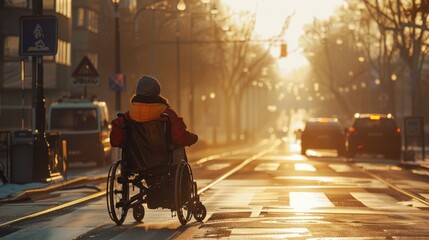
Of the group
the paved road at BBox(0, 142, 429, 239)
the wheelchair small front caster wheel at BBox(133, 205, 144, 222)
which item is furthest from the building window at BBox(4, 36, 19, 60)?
the wheelchair small front caster wheel at BBox(133, 205, 144, 222)

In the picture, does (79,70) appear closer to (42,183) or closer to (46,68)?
(42,183)

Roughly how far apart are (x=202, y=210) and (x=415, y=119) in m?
27.5

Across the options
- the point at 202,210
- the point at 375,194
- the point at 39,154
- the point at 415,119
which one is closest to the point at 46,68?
the point at 415,119

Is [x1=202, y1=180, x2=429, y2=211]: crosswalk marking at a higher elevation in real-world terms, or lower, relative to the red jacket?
lower

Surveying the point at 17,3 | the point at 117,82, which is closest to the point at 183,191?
the point at 117,82

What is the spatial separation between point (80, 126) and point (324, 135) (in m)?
11.8

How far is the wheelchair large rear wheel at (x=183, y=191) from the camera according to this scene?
1388 centimetres

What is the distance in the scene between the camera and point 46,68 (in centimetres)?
6094

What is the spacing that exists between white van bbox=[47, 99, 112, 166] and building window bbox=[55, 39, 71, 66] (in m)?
20.9

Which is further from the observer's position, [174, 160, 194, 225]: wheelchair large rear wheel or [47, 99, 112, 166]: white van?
[47, 99, 112, 166]: white van

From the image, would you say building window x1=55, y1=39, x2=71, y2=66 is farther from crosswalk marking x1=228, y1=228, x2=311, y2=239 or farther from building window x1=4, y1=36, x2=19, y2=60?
crosswalk marking x1=228, y1=228, x2=311, y2=239

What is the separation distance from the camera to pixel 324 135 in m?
47.6

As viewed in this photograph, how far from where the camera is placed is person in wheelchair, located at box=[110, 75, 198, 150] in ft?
46.1

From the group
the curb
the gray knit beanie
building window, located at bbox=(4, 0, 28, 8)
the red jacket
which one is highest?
building window, located at bbox=(4, 0, 28, 8)
